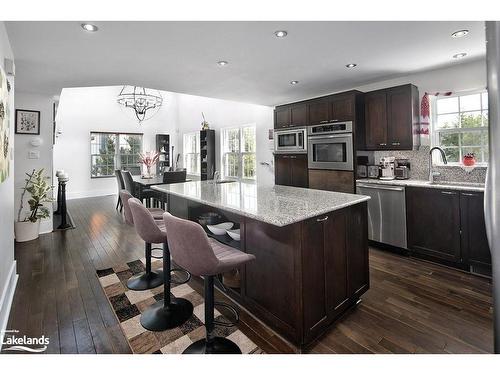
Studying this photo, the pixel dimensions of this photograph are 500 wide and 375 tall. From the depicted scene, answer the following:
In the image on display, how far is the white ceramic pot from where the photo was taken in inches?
156

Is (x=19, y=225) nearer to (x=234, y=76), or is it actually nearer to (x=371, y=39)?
(x=234, y=76)

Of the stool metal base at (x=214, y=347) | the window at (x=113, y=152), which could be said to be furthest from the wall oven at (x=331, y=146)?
the window at (x=113, y=152)

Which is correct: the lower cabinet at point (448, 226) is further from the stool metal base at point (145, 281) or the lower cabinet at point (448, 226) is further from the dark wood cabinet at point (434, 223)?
the stool metal base at point (145, 281)

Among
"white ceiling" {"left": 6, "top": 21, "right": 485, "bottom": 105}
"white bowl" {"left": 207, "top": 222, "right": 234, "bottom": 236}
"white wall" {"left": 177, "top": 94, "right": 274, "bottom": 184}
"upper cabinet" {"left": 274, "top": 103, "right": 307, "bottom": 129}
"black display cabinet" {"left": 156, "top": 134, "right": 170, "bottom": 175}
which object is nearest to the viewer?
"white ceiling" {"left": 6, "top": 21, "right": 485, "bottom": 105}

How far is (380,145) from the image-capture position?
12.5 ft

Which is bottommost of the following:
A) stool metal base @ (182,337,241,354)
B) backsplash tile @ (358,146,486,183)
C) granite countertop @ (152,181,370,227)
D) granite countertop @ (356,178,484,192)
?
stool metal base @ (182,337,241,354)

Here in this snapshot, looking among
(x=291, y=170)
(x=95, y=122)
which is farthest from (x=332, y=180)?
(x=95, y=122)

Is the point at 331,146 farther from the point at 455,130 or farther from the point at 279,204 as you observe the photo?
the point at 279,204

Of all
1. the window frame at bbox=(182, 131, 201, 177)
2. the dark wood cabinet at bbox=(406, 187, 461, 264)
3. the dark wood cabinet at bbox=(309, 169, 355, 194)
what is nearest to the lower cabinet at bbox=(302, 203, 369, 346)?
the dark wood cabinet at bbox=(406, 187, 461, 264)

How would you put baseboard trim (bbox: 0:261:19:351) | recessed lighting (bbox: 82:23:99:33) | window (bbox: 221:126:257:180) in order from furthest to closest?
window (bbox: 221:126:257:180)
recessed lighting (bbox: 82:23:99:33)
baseboard trim (bbox: 0:261:19:351)

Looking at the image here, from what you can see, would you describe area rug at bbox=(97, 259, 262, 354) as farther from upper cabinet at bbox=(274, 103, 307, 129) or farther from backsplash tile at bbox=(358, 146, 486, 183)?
upper cabinet at bbox=(274, 103, 307, 129)

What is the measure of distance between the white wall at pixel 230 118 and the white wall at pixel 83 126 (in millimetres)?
1785

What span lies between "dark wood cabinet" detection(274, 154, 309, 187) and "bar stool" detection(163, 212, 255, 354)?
3075mm
